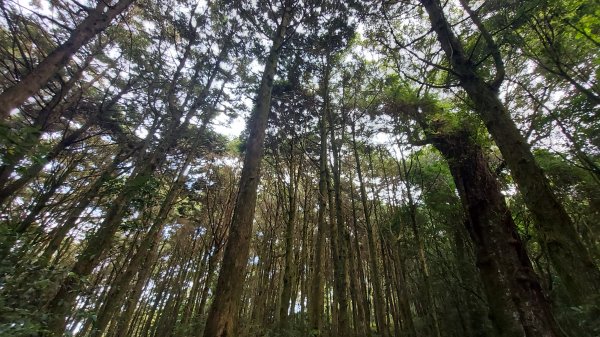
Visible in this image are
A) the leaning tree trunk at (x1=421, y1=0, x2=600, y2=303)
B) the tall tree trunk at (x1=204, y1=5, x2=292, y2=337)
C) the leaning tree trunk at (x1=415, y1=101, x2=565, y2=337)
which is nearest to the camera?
the leaning tree trunk at (x1=421, y1=0, x2=600, y2=303)

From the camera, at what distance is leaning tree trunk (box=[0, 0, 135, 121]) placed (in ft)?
11.9

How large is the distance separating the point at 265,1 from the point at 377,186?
8.93m

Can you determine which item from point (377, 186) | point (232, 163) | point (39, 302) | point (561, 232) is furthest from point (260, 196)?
point (561, 232)

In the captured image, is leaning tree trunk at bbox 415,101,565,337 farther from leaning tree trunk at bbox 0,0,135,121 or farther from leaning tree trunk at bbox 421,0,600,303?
leaning tree trunk at bbox 0,0,135,121

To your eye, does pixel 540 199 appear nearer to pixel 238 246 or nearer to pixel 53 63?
pixel 238 246

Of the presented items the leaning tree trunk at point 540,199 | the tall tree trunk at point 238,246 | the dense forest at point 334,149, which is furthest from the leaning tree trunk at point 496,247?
the tall tree trunk at point 238,246

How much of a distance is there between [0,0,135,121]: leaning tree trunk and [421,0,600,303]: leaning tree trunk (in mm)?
6007

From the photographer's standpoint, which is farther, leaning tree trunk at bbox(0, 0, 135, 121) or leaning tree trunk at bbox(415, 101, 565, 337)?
leaning tree trunk at bbox(0, 0, 135, 121)

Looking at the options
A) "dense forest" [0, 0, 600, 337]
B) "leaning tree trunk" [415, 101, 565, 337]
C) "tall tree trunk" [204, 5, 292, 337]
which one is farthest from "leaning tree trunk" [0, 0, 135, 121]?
"leaning tree trunk" [415, 101, 565, 337]

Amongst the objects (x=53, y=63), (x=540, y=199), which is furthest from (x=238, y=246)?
(x=53, y=63)

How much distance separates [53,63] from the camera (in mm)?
4121

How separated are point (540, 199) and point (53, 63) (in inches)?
266

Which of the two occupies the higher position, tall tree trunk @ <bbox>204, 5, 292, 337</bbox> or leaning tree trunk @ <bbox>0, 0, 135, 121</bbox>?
leaning tree trunk @ <bbox>0, 0, 135, 121</bbox>

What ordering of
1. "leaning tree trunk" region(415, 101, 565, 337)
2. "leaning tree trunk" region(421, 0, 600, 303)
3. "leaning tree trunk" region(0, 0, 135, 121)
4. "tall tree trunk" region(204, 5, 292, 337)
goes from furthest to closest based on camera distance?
"leaning tree trunk" region(0, 0, 135, 121)
"leaning tree trunk" region(415, 101, 565, 337)
"tall tree trunk" region(204, 5, 292, 337)
"leaning tree trunk" region(421, 0, 600, 303)
